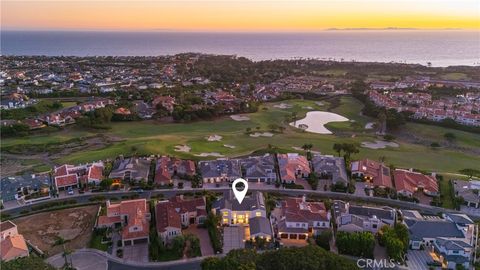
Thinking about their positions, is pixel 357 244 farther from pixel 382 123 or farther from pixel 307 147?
pixel 382 123

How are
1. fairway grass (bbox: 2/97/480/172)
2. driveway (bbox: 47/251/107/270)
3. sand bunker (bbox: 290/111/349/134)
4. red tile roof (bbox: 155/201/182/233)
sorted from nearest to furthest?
driveway (bbox: 47/251/107/270) → red tile roof (bbox: 155/201/182/233) → fairway grass (bbox: 2/97/480/172) → sand bunker (bbox: 290/111/349/134)

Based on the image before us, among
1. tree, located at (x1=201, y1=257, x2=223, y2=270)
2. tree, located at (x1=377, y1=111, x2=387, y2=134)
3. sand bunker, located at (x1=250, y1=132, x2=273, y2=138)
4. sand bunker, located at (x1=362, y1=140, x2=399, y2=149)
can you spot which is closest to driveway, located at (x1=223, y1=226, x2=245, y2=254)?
tree, located at (x1=201, y1=257, x2=223, y2=270)

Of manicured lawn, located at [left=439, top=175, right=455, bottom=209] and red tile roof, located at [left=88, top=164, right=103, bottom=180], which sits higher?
red tile roof, located at [left=88, top=164, right=103, bottom=180]

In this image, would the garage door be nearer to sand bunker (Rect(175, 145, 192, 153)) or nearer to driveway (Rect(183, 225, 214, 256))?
driveway (Rect(183, 225, 214, 256))

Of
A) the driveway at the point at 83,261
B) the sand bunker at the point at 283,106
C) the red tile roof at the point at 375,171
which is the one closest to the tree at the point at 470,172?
the red tile roof at the point at 375,171

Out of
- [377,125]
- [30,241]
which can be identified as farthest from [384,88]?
[30,241]

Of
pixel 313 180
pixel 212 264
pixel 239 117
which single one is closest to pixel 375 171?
pixel 313 180
